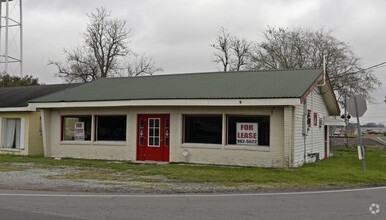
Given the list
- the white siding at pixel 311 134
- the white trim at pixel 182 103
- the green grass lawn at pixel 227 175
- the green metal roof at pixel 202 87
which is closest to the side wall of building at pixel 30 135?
the white trim at pixel 182 103

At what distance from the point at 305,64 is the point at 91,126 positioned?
3212cm

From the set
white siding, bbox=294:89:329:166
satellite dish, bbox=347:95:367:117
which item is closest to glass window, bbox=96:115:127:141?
white siding, bbox=294:89:329:166

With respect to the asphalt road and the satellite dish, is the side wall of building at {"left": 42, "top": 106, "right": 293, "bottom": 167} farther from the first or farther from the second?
the asphalt road

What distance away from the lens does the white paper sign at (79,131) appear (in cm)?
2144

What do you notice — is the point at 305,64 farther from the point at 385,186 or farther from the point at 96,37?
the point at 385,186

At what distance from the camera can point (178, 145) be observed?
18.9m

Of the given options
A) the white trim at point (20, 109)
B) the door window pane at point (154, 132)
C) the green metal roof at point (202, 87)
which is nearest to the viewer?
the green metal roof at point (202, 87)

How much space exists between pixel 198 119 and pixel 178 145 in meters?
1.40

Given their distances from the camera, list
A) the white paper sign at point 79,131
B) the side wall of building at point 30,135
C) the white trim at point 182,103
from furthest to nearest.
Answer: the side wall of building at point 30,135
the white paper sign at point 79,131
the white trim at point 182,103

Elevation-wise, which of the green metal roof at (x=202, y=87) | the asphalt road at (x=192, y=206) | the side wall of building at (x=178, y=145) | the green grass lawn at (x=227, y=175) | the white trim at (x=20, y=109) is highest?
the green metal roof at (x=202, y=87)

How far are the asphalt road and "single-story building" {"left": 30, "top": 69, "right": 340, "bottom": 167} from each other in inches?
244

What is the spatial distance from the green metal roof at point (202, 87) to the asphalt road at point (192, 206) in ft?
21.9

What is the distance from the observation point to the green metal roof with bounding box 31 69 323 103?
17.6 meters

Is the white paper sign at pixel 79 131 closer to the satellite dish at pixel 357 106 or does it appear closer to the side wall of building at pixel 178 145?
the side wall of building at pixel 178 145
